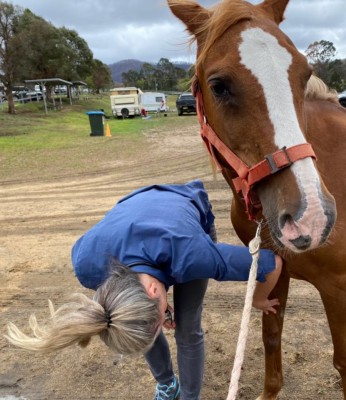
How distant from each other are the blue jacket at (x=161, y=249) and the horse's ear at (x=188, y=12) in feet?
2.79

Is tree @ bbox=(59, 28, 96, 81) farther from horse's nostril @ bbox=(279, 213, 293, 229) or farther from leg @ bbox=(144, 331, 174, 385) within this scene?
horse's nostril @ bbox=(279, 213, 293, 229)

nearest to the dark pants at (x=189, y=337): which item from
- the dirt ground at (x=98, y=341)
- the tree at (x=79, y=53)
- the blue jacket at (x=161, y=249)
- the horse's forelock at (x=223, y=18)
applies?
the blue jacket at (x=161, y=249)

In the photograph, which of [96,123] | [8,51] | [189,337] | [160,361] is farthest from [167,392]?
[8,51]

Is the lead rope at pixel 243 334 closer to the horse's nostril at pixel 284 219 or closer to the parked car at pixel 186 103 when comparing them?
the horse's nostril at pixel 284 219

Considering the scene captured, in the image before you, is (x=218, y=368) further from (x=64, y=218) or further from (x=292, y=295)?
(x=64, y=218)

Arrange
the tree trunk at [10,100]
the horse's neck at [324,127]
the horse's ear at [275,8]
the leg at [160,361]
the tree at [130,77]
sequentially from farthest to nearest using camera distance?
the tree at [130,77], the tree trunk at [10,100], the leg at [160,361], the horse's neck at [324,127], the horse's ear at [275,8]

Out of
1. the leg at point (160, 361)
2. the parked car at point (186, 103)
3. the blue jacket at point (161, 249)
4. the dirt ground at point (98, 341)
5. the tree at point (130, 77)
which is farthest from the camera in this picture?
the tree at point (130, 77)

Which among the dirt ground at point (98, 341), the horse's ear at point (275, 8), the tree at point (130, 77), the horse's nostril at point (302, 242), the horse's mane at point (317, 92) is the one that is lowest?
the dirt ground at point (98, 341)

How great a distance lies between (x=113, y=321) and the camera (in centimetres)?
160

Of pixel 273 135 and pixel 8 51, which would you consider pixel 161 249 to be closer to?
pixel 273 135

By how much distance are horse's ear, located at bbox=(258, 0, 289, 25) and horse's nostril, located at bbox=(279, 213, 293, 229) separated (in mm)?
997

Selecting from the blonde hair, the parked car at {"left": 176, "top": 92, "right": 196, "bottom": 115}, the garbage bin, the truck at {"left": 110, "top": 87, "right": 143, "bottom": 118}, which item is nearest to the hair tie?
the blonde hair

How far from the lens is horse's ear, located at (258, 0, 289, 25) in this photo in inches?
73.9

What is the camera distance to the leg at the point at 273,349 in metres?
2.52
